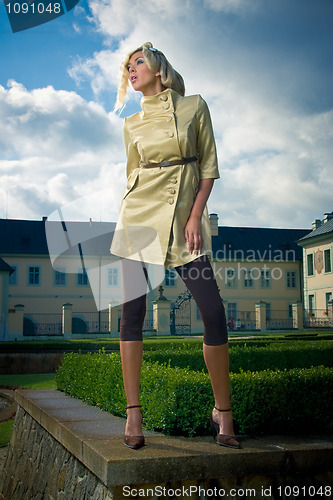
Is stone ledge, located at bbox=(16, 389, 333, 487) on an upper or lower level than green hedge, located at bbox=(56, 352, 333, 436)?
lower

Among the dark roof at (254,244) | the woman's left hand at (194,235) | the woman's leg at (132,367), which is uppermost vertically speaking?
the dark roof at (254,244)

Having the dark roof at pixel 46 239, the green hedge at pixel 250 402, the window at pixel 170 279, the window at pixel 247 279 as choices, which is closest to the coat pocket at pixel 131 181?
the green hedge at pixel 250 402

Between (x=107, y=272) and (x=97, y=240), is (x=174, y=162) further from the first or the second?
(x=97, y=240)

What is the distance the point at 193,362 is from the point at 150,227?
3.44 metres

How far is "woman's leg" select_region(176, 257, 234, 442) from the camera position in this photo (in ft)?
9.43

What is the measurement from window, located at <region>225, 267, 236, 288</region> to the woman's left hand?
43.5 meters

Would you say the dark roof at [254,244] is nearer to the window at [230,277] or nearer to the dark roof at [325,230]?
the window at [230,277]

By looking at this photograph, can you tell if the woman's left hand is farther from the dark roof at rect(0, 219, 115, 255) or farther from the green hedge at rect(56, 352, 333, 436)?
the dark roof at rect(0, 219, 115, 255)

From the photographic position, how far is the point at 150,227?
9.95ft

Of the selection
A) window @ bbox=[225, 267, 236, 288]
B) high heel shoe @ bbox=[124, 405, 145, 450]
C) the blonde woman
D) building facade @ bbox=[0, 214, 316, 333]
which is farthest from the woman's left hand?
window @ bbox=[225, 267, 236, 288]

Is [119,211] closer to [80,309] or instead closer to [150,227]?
[150,227]

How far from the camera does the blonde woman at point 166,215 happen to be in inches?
114

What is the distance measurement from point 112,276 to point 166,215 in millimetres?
41734

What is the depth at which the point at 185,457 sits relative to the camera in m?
2.58
